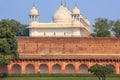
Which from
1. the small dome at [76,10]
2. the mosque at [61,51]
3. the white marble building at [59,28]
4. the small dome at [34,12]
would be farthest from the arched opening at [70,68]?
the small dome at [34,12]

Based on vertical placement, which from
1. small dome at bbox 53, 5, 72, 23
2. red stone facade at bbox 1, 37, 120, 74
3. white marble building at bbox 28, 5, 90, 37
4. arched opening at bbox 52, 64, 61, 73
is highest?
small dome at bbox 53, 5, 72, 23

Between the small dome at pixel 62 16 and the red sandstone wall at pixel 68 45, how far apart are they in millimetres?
6759

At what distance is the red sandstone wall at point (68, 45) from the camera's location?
211ft

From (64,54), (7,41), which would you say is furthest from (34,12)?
(7,41)

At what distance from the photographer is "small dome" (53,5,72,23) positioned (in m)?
71.4

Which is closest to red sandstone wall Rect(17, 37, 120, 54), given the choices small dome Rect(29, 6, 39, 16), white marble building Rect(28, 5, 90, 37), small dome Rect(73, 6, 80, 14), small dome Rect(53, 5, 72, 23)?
white marble building Rect(28, 5, 90, 37)

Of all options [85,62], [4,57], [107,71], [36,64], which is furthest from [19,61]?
[107,71]

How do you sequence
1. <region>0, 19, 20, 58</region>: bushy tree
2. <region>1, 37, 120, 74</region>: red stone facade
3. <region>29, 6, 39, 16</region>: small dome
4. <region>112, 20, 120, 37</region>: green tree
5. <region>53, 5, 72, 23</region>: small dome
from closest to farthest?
<region>0, 19, 20, 58</region>: bushy tree → <region>1, 37, 120, 74</region>: red stone facade → <region>53, 5, 72, 23</region>: small dome → <region>29, 6, 39, 16</region>: small dome → <region>112, 20, 120, 37</region>: green tree

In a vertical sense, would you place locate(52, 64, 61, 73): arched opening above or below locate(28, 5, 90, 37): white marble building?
below

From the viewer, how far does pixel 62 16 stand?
71438 mm

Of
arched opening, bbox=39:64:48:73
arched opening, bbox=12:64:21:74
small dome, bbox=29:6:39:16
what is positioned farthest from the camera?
small dome, bbox=29:6:39:16

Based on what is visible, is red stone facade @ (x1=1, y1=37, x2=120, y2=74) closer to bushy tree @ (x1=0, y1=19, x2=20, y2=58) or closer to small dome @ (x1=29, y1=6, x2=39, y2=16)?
small dome @ (x1=29, y1=6, x2=39, y2=16)

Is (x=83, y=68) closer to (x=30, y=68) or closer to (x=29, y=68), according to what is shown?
(x=30, y=68)

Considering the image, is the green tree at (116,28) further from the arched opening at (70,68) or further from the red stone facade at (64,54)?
the arched opening at (70,68)
